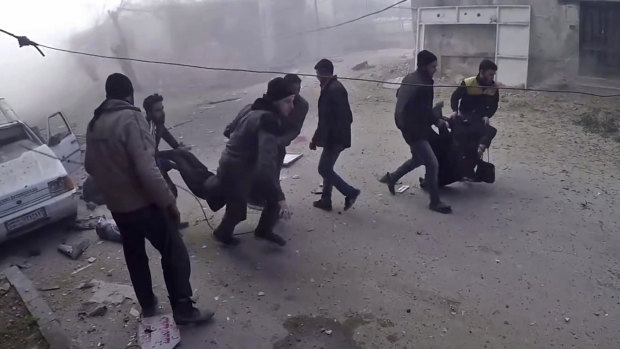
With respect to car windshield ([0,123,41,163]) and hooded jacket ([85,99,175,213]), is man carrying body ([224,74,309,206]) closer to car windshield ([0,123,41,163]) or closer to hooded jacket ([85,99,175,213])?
hooded jacket ([85,99,175,213])

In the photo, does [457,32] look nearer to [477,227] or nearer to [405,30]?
[477,227]

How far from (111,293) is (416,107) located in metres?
3.66

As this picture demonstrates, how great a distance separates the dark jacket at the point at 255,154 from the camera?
457 cm

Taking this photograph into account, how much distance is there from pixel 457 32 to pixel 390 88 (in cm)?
228

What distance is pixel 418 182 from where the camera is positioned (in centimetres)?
711

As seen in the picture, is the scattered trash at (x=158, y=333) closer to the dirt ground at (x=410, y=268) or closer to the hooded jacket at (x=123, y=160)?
the dirt ground at (x=410, y=268)

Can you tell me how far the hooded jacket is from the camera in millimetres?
3586

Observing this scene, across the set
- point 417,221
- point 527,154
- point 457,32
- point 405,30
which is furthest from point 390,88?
point 405,30

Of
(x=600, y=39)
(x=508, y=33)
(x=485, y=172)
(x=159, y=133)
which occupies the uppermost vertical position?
(x=508, y=33)

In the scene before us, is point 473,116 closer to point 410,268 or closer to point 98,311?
point 410,268

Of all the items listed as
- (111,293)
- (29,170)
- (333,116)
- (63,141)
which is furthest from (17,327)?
(63,141)

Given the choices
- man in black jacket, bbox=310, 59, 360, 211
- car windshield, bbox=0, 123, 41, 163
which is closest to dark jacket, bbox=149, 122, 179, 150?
man in black jacket, bbox=310, 59, 360, 211

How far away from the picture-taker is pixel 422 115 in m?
5.83

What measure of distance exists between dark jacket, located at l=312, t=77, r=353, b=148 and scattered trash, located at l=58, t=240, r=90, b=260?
282 centimetres
